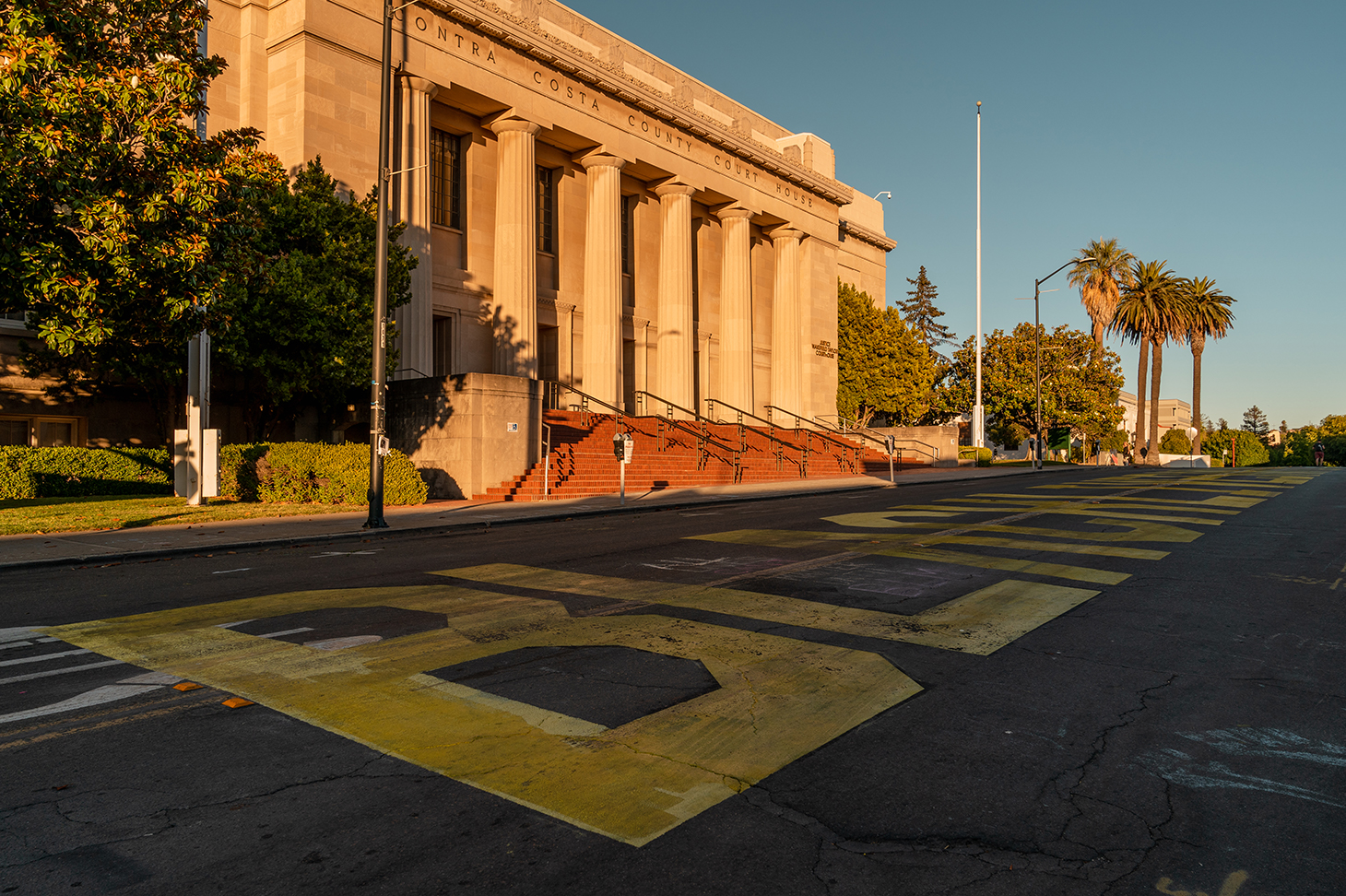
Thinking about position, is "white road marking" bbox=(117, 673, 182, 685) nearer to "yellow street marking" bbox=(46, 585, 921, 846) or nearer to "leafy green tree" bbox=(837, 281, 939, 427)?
"yellow street marking" bbox=(46, 585, 921, 846)

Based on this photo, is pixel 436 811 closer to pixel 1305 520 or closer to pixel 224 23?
pixel 1305 520

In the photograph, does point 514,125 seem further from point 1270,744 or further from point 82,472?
point 1270,744

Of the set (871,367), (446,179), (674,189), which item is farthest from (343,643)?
(871,367)

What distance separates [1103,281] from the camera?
217 feet

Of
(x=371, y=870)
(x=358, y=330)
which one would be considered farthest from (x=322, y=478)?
(x=371, y=870)

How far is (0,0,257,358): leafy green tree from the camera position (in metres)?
13.0

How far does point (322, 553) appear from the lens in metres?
12.5

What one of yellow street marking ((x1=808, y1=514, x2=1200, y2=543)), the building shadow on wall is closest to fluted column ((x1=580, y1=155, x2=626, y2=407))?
the building shadow on wall

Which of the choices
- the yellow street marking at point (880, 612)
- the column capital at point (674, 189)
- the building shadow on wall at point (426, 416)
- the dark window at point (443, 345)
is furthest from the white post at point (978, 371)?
the yellow street marking at point (880, 612)

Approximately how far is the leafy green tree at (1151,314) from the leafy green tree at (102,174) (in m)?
65.1

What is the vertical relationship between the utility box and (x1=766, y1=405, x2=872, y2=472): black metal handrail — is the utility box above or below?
below

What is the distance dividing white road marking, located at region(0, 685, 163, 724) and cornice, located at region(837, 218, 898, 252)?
56018mm

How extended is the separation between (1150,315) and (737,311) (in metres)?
39.7

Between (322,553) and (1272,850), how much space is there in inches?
466
